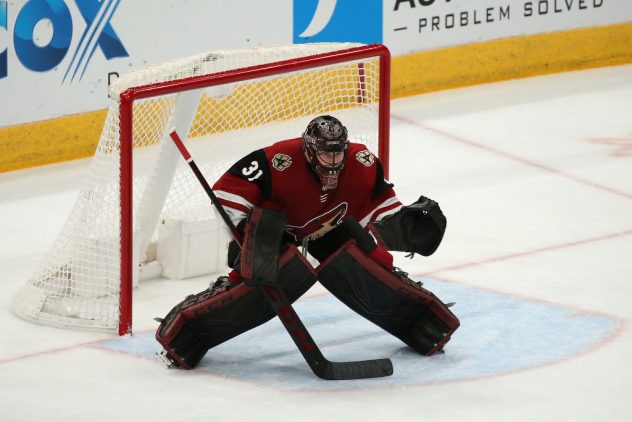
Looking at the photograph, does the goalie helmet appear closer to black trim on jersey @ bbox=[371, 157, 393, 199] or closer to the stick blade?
A: black trim on jersey @ bbox=[371, 157, 393, 199]

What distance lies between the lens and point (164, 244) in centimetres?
554

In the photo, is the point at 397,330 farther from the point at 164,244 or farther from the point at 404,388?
the point at 164,244

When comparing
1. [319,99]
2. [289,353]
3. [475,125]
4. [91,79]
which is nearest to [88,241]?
[289,353]

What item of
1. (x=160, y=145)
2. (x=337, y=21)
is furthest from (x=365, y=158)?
(x=337, y=21)

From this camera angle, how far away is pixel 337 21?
7617mm

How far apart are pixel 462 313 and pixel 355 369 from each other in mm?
709

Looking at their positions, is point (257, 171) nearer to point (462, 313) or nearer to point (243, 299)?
point (243, 299)

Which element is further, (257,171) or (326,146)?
(257,171)

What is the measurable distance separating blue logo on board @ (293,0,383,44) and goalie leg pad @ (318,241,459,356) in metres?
2.94

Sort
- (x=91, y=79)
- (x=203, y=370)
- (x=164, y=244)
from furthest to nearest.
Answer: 1. (x=91, y=79)
2. (x=164, y=244)
3. (x=203, y=370)

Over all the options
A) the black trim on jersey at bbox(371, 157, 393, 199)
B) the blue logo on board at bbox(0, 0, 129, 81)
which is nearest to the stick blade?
the black trim on jersey at bbox(371, 157, 393, 199)

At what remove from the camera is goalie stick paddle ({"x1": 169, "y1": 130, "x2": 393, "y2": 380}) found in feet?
14.9

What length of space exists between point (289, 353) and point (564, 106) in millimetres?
3655

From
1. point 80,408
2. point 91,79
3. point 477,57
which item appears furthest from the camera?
point 477,57
